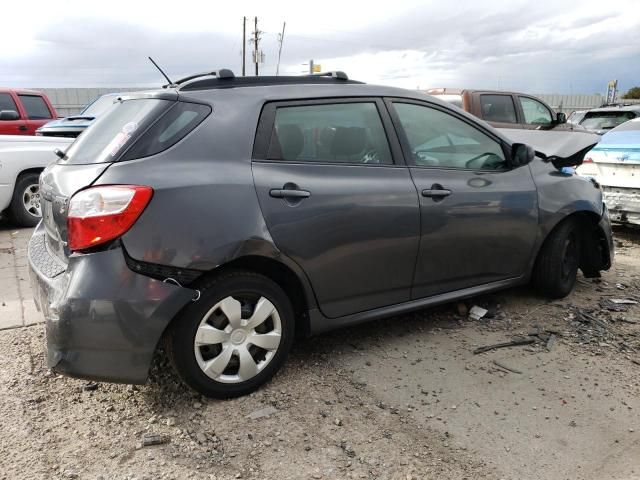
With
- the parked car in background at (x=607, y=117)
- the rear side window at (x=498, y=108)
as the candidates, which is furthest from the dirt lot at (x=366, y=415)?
the parked car in background at (x=607, y=117)

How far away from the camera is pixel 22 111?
34.4 feet

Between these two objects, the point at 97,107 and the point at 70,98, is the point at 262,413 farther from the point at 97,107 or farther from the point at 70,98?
the point at 70,98

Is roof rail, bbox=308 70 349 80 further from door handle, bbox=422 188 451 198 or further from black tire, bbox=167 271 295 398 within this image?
black tire, bbox=167 271 295 398

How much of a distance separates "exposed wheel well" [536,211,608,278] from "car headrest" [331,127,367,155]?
2.06 meters

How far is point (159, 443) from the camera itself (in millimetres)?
2643

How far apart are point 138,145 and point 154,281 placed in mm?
667

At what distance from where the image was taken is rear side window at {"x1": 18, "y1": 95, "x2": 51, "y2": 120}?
1063 centimetres

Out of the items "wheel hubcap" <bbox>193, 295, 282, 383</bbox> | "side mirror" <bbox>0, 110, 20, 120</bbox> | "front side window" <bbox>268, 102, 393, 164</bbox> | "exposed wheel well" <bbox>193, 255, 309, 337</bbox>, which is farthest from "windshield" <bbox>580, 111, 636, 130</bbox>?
"side mirror" <bbox>0, 110, 20, 120</bbox>

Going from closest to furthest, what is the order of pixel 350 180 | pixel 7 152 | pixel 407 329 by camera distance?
pixel 350 180, pixel 407 329, pixel 7 152

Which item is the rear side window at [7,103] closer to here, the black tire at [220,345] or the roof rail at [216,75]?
the roof rail at [216,75]

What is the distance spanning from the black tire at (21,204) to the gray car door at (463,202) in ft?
18.5

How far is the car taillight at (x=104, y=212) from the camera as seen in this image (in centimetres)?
253

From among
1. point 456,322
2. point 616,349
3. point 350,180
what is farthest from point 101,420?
point 616,349

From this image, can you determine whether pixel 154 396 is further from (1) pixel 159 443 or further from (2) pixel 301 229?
(2) pixel 301 229
